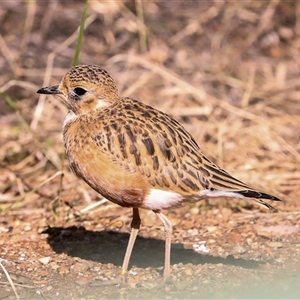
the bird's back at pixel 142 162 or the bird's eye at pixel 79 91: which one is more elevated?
the bird's eye at pixel 79 91

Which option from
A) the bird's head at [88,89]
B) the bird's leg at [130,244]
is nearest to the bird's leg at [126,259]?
the bird's leg at [130,244]

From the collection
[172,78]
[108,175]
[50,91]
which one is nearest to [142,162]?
[108,175]

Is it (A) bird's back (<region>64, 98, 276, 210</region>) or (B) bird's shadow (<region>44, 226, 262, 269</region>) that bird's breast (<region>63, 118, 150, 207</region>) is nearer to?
(A) bird's back (<region>64, 98, 276, 210</region>)

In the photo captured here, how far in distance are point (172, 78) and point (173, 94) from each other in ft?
0.67

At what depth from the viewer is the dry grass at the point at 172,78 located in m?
6.72

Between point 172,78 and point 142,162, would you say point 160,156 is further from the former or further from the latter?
point 172,78

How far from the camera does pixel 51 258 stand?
5301 mm

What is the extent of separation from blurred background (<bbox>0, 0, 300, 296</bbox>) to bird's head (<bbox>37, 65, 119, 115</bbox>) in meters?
0.85

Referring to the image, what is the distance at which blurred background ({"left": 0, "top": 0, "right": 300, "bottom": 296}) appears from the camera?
238 inches

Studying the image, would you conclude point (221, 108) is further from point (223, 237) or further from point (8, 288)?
point (8, 288)

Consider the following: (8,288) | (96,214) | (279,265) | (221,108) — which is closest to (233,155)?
(221,108)

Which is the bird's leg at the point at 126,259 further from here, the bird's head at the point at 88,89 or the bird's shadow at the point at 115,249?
the bird's head at the point at 88,89

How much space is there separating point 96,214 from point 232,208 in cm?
111

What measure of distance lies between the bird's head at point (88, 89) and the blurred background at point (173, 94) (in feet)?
2.78
